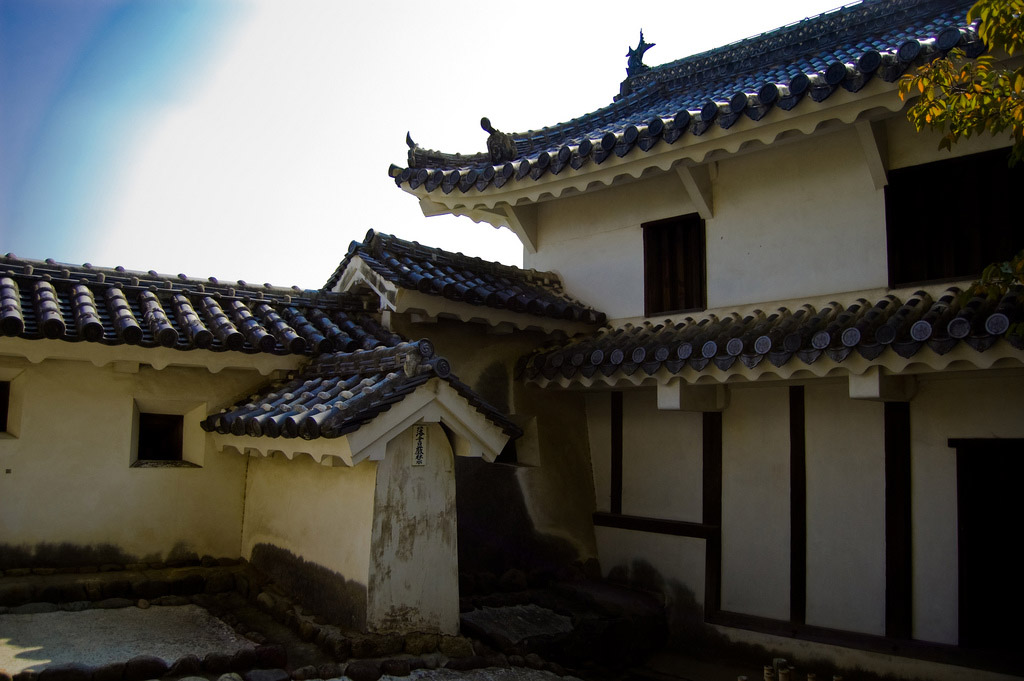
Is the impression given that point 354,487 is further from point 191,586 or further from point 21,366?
point 21,366

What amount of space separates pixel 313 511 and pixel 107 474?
7.05 ft

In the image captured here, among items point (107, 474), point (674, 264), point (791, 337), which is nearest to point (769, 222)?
point (674, 264)

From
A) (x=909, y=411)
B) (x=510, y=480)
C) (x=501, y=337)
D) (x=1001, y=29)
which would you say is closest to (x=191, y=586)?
(x=510, y=480)

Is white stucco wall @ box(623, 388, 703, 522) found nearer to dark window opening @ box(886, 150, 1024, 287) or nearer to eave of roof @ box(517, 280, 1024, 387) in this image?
eave of roof @ box(517, 280, 1024, 387)

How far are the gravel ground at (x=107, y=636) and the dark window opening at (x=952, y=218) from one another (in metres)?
7.07

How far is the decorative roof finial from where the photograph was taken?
13664 millimetres

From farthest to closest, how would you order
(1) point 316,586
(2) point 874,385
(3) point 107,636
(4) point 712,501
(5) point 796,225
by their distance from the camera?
(4) point 712,501 → (5) point 796,225 → (1) point 316,586 → (2) point 874,385 → (3) point 107,636

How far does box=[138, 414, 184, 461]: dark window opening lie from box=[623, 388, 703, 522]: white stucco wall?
523cm

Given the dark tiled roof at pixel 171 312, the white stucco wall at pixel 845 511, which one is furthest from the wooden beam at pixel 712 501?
the dark tiled roof at pixel 171 312

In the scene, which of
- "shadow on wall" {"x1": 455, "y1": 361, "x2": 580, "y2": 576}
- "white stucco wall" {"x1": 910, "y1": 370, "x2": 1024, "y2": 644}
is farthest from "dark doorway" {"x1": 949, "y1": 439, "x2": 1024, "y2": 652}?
"shadow on wall" {"x1": 455, "y1": 361, "x2": 580, "y2": 576}

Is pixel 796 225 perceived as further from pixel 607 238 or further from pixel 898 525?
pixel 898 525

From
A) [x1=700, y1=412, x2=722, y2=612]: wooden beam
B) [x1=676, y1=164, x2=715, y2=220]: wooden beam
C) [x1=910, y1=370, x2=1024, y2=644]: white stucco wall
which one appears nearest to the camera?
[x1=910, y1=370, x2=1024, y2=644]: white stucco wall

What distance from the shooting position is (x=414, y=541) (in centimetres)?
666

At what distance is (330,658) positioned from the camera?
6172 millimetres
